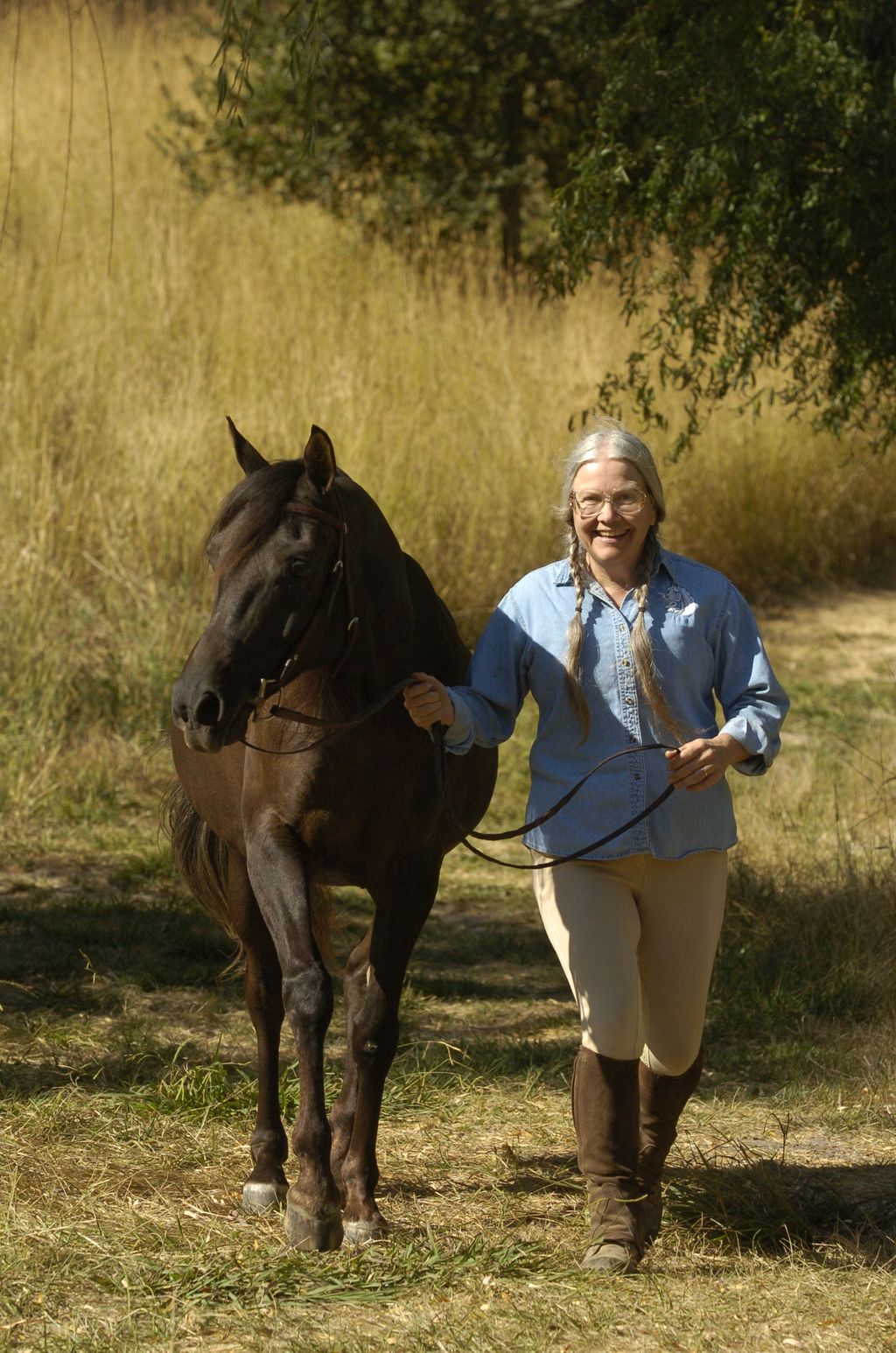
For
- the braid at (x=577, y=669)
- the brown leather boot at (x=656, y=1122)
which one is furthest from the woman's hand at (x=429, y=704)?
the brown leather boot at (x=656, y=1122)

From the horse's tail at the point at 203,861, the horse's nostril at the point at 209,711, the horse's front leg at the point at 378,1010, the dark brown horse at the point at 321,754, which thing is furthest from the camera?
the horse's tail at the point at 203,861

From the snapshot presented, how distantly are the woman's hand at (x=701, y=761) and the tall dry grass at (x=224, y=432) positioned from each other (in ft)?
15.7

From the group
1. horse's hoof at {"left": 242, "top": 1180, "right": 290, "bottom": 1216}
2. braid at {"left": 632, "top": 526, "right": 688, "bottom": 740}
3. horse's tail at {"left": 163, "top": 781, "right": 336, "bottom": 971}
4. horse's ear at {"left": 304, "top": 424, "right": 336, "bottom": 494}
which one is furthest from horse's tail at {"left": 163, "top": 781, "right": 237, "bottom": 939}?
braid at {"left": 632, "top": 526, "right": 688, "bottom": 740}

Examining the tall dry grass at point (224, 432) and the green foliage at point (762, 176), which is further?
the tall dry grass at point (224, 432)

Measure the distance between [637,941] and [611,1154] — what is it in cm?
44

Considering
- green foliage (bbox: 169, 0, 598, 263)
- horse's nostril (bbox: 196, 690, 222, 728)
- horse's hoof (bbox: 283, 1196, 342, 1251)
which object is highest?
green foliage (bbox: 169, 0, 598, 263)

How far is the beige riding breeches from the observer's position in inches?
123

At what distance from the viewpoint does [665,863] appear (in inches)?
126

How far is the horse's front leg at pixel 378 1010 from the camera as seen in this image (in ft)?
11.2

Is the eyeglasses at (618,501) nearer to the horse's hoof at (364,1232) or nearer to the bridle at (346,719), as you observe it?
the bridle at (346,719)

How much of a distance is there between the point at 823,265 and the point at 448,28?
7706 millimetres

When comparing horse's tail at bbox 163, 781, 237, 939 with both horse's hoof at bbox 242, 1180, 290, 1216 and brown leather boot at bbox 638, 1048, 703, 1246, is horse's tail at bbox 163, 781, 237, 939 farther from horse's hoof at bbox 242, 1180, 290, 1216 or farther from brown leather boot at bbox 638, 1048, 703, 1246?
brown leather boot at bbox 638, 1048, 703, 1246

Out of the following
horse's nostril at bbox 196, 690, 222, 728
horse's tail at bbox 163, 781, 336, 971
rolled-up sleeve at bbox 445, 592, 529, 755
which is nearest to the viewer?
horse's nostril at bbox 196, 690, 222, 728

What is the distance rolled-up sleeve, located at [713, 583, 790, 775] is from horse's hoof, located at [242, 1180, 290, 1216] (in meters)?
1.47
